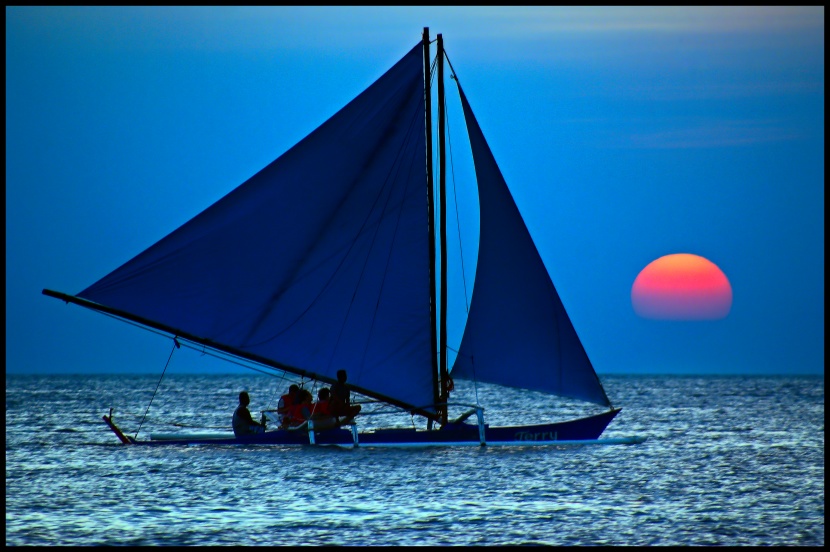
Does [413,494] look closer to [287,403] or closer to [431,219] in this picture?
[287,403]

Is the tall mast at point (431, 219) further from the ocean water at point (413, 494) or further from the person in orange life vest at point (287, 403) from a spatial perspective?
the person in orange life vest at point (287, 403)

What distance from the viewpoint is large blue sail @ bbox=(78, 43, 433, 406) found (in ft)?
92.8

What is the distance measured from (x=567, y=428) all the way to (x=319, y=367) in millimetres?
5915

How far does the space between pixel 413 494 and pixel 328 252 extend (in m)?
6.73

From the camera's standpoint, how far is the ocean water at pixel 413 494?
19.9 m

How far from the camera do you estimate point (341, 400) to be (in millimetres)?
28359

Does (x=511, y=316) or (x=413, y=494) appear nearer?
(x=413, y=494)

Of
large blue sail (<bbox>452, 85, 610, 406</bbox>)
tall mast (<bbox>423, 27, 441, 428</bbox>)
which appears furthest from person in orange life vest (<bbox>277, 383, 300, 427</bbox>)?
large blue sail (<bbox>452, 85, 610, 406</bbox>)

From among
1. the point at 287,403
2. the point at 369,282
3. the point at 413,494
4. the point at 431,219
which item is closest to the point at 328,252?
the point at 369,282

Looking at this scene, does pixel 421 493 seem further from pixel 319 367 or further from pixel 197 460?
pixel 197 460

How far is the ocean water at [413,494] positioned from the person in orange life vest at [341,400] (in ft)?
3.75

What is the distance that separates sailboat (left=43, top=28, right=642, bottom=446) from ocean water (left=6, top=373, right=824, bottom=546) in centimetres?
156

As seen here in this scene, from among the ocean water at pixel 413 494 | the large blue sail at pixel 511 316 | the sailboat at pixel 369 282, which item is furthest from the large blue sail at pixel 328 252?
the ocean water at pixel 413 494

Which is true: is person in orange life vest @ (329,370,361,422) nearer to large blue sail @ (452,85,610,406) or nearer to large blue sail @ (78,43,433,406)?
large blue sail @ (78,43,433,406)
